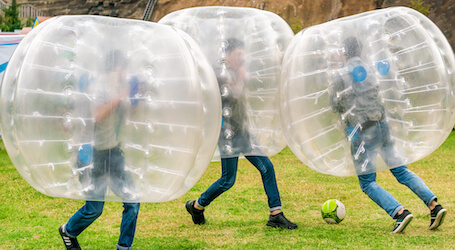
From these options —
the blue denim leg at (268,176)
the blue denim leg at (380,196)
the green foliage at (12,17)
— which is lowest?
the green foliage at (12,17)

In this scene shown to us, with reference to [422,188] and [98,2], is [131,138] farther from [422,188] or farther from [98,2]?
[98,2]

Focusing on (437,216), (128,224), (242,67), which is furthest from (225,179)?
(437,216)

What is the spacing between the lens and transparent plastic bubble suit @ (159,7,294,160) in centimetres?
457

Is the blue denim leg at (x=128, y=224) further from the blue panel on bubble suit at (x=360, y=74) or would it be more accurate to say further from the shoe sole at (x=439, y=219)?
the shoe sole at (x=439, y=219)

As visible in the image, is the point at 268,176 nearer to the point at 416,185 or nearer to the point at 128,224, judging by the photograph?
the point at 416,185

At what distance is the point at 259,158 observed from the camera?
5.16 m

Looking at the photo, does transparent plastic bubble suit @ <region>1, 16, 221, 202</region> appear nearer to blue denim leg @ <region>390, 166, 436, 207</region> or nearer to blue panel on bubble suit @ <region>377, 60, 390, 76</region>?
blue panel on bubble suit @ <region>377, 60, 390, 76</region>

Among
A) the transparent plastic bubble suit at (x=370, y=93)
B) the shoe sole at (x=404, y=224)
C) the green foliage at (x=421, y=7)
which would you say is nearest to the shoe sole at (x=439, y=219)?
the shoe sole at (x=404, y=224)

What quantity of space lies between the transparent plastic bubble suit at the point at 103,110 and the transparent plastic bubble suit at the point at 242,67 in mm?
978

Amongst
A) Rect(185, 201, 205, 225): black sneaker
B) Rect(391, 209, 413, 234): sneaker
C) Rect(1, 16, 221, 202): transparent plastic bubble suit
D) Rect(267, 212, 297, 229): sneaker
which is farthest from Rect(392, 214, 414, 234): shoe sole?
Rect(1, 16, 221, 202): transparent plastic bubble suit

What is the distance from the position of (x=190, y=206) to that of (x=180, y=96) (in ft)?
7.50

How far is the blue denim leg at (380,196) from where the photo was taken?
4.86m

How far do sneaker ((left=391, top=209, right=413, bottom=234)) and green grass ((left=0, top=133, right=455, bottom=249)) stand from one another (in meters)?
0.08

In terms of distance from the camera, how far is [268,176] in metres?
5.24
